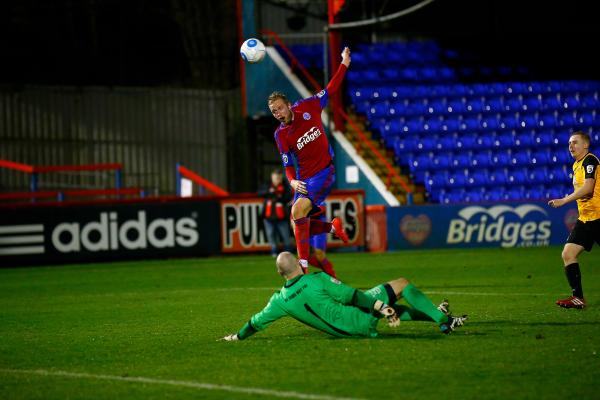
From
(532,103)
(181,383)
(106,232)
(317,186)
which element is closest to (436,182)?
(532,103)

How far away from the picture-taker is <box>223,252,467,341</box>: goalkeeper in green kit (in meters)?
8.98

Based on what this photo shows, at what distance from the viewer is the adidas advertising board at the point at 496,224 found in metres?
23.0

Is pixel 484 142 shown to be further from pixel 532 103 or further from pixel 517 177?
pixel 532 103

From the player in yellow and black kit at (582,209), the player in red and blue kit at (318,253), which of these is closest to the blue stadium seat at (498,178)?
the player in red and blue kit at (318,253)

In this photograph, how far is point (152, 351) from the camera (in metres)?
9.38

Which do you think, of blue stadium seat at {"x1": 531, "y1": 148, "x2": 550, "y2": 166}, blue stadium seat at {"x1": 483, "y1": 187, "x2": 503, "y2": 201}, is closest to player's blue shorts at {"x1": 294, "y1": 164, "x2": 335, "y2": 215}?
blue stadium seat at {"x1": 483, "y1": 187, "x2": 503, "y2": 201}

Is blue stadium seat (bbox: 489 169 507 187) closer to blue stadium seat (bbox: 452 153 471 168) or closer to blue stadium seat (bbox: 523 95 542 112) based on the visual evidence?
blue stadium seat (bbox: 452 153 471 168)

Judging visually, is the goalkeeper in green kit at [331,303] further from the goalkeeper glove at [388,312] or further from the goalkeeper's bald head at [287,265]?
the goalkeeper glove at [388,312]

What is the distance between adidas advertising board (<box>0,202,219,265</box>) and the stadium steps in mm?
5113

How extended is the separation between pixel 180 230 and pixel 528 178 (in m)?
9.36

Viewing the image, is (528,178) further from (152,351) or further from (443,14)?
(152,351)

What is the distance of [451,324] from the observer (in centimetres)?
961

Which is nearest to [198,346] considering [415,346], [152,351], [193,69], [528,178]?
[152,351]

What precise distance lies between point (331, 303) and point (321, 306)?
9 cm
